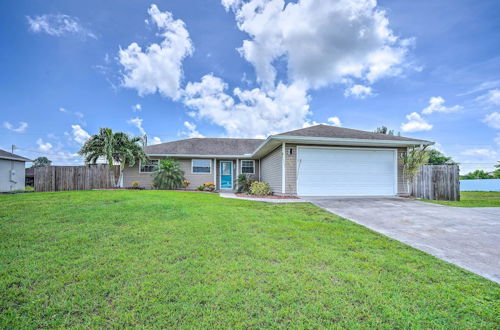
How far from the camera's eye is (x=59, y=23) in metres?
9.50

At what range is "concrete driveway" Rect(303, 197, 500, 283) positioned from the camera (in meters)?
2.94

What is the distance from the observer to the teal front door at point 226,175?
15.9 metres

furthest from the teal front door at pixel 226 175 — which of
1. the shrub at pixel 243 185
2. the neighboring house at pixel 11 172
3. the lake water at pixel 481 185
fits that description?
the lake water at pixel 481 185

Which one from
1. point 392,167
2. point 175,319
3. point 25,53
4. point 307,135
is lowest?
point 175,319

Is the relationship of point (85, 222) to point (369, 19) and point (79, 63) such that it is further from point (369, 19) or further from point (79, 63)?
point (369, 19)

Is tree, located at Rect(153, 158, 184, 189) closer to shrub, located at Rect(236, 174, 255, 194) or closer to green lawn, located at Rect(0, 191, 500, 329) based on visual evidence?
shrub, located at Rect(236, 174, 255, 194)

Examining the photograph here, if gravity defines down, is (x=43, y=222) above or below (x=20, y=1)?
below

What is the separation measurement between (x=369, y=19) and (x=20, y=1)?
46.2ft

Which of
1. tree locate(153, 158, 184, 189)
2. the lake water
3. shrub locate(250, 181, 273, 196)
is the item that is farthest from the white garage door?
the lake water

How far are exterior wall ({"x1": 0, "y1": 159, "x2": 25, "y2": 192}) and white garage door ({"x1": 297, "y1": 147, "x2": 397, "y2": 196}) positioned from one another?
2005 cm

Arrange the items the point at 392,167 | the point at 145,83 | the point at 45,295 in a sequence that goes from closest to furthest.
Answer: the point at 45,295, the point at 392,167, the point at 145,83

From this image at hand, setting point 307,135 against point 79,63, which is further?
point 79,63

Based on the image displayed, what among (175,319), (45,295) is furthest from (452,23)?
(45,295)

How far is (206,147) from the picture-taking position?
16500 mm
